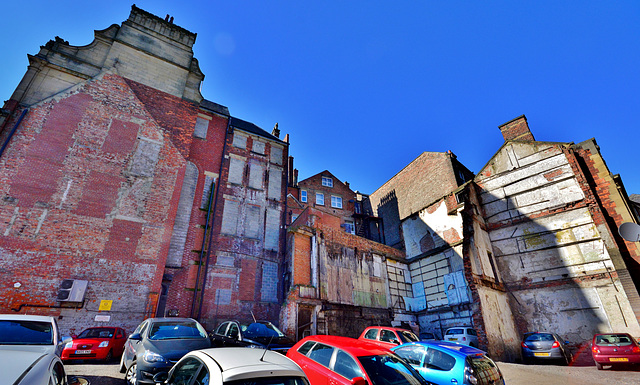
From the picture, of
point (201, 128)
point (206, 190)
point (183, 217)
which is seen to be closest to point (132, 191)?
point (183, 217)

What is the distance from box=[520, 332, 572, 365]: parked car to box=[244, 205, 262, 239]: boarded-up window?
14.5m

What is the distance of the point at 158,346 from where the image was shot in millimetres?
6414

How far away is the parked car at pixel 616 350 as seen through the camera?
995cm

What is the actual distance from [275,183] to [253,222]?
11.5 feet

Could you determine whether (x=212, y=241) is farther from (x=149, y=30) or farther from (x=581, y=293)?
(x=581, y=293)

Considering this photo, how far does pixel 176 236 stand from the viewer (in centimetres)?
1556

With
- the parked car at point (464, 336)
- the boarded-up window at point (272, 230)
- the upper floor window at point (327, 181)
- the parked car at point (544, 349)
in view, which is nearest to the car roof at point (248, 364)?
the parked car at point (544, 349)

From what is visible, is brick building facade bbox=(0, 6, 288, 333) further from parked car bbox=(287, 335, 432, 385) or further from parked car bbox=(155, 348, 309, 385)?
parked car bbox=(155, 348, 309, 385)

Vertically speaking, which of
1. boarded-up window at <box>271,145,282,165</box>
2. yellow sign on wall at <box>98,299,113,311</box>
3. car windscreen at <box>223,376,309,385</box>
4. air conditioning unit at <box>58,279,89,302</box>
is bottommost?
car windscreen at <box>223,376,309,385</box>

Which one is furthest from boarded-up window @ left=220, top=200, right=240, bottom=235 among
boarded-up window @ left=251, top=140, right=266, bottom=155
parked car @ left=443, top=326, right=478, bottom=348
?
parked car @ left=443, top=326, right=478, bottom=348

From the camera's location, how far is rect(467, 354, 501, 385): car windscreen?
19.9 ft

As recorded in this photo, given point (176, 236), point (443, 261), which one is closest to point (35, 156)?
point (176, 236)

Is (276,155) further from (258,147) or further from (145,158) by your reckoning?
(145,158)

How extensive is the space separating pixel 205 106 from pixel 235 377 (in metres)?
19.7
